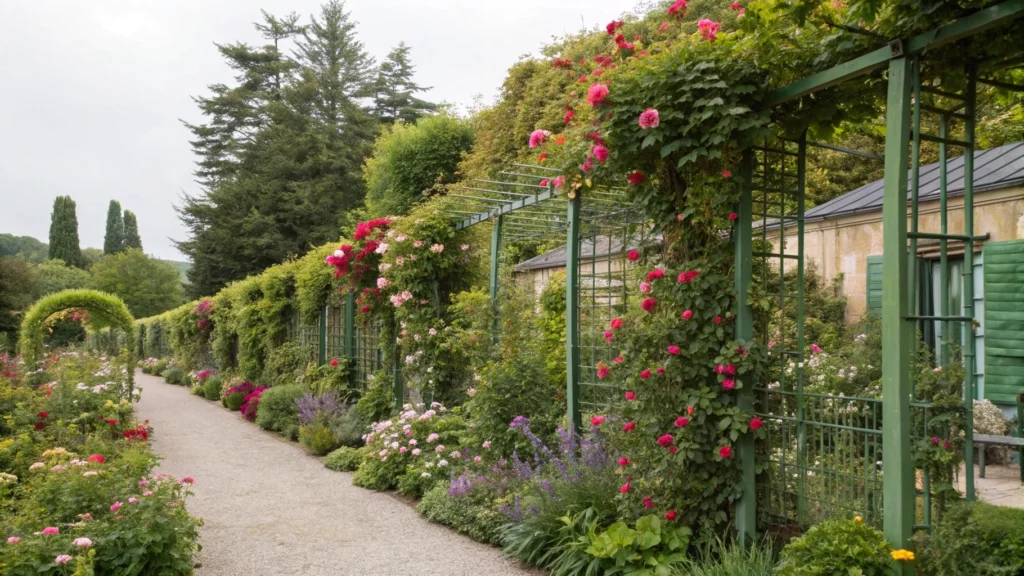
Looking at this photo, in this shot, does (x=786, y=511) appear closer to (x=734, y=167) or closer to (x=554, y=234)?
(x=734, y=167)

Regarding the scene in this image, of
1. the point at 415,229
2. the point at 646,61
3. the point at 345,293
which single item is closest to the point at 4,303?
the point at 345,293

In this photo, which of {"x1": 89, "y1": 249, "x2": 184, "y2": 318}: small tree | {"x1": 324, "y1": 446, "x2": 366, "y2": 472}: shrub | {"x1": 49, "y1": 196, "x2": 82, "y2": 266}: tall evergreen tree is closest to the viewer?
{"x1": 324, "y1": 446, "x2": 366, "y2": 472}: shrub

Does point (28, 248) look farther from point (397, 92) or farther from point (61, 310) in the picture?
point (61, 310)

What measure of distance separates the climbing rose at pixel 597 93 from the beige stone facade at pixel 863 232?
4527mm

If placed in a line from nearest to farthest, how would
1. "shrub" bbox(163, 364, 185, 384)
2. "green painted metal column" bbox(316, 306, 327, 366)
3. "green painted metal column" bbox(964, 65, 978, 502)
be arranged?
"green painted metal column" bbox(964, 65, 978, 502)
"green painted metal column" bbox(316, 306, 327, 366)
"shrub" bbox(163, 364, 185, 384)

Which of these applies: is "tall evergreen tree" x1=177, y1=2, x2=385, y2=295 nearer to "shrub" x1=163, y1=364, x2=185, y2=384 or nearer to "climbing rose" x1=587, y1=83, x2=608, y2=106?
"shrub" x1=163, y1=364, x2=185, y2=384

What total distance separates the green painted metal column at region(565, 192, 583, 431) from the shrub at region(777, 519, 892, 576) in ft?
8.88

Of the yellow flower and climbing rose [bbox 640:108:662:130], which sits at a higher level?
climbing rose [bbox 640:108:662:130]

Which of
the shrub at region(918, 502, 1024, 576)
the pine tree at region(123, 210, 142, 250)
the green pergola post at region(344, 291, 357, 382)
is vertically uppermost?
the pine tree at region(123, 210, 142, 250)

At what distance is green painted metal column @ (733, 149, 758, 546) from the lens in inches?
155

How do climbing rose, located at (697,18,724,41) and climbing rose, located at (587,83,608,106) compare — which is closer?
climbing rose, located at (697,18,724,41)

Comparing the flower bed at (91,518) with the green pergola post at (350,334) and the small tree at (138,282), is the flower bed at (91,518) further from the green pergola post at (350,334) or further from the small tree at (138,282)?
the small tree at (138,282)

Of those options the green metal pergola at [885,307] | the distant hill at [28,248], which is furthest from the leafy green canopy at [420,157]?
the distant hill at [28,248]

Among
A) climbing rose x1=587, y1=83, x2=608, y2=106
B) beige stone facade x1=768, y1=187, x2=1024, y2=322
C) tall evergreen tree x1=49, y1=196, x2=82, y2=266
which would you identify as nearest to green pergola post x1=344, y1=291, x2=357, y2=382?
beige stone facade x1=768, y1=187, x2=1024, y2=322
